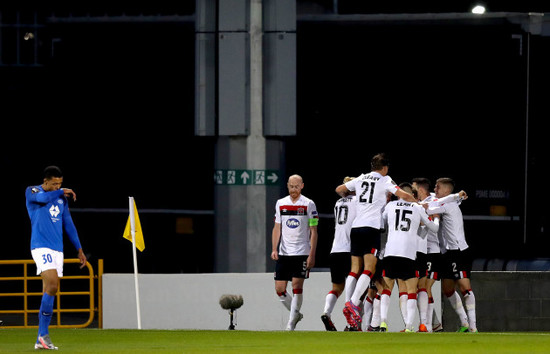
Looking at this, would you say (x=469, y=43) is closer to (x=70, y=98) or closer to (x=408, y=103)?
(x=408, y=103)

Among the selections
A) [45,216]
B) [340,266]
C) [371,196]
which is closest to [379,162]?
[371,196]

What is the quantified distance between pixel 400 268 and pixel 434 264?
118 centimetres

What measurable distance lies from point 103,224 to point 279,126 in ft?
40.4

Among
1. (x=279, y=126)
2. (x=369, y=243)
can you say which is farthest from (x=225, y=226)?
(x=369, y=243)

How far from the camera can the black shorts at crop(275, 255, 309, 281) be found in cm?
1806

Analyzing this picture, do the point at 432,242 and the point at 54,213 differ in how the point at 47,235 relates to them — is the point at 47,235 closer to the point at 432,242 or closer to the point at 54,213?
the point at 54,213

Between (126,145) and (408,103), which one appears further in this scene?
(126,145)

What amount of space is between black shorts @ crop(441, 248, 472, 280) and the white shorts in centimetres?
559

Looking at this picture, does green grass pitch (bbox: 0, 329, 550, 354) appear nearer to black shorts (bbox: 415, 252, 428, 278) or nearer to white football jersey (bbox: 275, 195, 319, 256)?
white football jersey (bbox: 275, 195, 319, 256)

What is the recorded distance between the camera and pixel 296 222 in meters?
18.0

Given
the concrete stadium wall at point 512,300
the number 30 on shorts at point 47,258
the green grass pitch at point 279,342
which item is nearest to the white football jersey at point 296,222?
the green grass pitch at point 279,342

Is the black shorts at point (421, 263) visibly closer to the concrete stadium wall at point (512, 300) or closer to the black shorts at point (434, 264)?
the black shorts at point (434, 264)

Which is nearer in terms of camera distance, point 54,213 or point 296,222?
point 54,213

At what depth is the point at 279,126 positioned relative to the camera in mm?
22672
